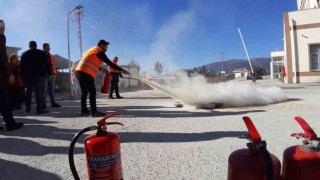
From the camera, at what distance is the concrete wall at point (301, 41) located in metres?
23.2

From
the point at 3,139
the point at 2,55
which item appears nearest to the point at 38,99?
the point at 2,55

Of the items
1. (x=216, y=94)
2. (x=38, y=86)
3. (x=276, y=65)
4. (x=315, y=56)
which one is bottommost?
(x=216, y=94)

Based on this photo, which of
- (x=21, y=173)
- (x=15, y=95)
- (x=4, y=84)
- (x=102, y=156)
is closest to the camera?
(x=102, y=156)

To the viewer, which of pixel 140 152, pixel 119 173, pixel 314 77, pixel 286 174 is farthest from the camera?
pixel 314 77

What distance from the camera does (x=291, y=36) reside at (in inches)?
947

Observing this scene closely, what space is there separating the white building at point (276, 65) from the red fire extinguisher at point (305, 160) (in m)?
52.3

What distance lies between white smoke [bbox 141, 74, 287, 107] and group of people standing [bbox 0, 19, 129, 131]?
214 centimetres

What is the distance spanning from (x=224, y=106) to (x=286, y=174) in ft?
22.2

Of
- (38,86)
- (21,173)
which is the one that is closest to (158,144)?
(21,173)

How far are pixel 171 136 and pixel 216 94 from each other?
4.44m

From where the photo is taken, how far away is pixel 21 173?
10.9 feet

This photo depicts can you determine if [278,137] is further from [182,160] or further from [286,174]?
[286,174]

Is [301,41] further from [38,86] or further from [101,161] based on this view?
[101,161]

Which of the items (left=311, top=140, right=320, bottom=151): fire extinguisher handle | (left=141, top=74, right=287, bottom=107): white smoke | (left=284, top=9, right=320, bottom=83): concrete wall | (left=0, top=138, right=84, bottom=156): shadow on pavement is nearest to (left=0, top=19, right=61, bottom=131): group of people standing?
(left=0, top=138, right=84, bottom=156): shadow on pavement
